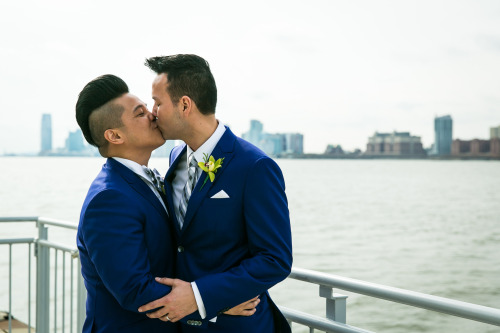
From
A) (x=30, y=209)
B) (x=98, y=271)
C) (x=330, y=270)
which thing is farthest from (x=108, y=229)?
(x=30, y=209)

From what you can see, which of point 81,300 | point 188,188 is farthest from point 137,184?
point 81,300

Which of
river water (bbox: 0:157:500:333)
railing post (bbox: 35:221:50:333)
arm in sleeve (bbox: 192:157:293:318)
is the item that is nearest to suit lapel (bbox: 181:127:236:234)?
arm in sleeve (bbox: 192:157:293:318)

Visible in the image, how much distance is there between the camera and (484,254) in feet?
92.8

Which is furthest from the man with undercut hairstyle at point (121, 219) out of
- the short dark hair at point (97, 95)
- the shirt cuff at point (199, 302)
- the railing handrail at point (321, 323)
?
the railing handrail at point (321, 323)

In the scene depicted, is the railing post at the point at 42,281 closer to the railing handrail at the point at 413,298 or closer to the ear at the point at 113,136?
the ear at the point at 113,136

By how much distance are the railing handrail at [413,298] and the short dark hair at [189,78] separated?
853mm

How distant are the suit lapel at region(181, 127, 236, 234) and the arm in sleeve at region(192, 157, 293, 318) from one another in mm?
131

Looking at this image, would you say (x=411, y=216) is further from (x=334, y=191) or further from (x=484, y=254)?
(x=334, y=191)

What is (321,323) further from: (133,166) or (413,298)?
(133,166)

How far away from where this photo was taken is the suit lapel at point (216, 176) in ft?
6.92

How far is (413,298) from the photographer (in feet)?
6.93

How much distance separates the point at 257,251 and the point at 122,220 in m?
0.49

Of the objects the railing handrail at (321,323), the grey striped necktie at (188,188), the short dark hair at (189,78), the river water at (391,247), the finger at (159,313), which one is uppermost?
the short dark hair at (189,78)

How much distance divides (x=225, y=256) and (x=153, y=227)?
0.29 m
